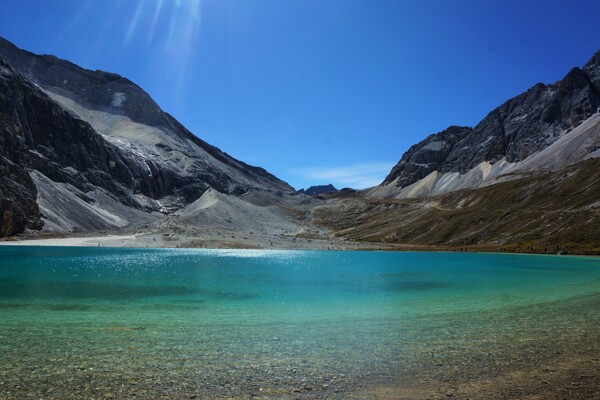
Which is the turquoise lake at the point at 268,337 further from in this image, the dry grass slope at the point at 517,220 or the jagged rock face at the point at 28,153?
the jagged rock face at the point at 28,153

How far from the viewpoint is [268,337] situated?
21016mm

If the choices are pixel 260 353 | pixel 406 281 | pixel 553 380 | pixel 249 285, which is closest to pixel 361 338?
pixel 260 353

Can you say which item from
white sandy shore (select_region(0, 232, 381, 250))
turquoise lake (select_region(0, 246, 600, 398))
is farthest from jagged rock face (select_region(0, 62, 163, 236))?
turquoise lake (select_region(0, 246, 600, 398))

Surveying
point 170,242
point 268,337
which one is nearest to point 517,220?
point 170,242

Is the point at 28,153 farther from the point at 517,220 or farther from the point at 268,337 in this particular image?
the point at 268,337

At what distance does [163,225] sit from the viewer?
517ft

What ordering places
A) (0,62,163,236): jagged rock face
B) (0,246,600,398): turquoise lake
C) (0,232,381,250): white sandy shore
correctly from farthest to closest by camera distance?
(0,62,163,236): jagged rock face
(0,232,381,250): white sandy shore
(0,246,600,398): turquoise lake

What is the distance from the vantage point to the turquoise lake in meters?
14.2

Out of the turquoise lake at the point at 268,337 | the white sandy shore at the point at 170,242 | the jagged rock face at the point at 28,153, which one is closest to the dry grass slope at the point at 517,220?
the white sandy shore at the point at 170,242

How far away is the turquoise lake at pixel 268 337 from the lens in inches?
561

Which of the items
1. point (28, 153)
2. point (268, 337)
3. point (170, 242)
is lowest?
point (268, 337)

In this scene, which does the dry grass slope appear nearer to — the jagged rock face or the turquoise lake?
the turquoise lake

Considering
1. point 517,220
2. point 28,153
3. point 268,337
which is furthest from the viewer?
point 28,153

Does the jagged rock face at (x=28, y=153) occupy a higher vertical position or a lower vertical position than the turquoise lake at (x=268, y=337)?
higher
